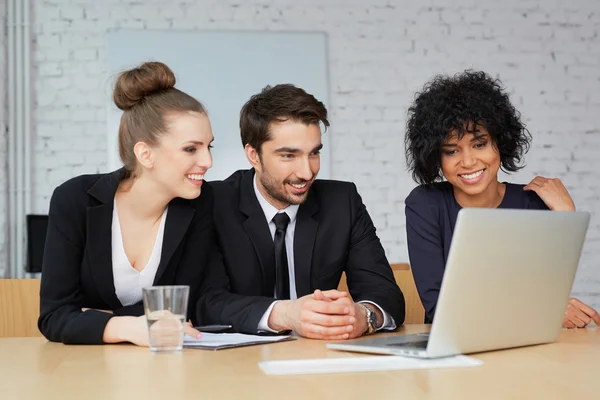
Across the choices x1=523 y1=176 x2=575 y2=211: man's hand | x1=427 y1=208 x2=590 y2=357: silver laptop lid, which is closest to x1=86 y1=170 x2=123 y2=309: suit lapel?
x1=427 y1=208 x2=590 y2=357: silver laptop lid

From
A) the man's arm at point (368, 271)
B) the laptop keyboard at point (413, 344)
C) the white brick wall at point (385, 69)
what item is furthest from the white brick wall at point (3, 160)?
the laptop keyboard at point (413, 344)

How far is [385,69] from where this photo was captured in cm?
507

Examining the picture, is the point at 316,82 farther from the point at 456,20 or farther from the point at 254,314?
the point at 254,314

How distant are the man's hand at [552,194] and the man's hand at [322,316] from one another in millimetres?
831

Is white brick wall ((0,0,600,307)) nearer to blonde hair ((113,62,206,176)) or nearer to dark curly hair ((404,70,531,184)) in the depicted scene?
dark curly hair ((404,70,531,184))

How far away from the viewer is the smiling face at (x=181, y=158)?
2004 mm

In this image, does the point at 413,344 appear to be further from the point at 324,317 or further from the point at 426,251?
the point at 426,251

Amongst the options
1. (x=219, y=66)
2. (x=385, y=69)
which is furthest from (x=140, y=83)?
(x=385, y=69)

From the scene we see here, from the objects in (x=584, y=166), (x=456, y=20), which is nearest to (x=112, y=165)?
(x=456, y=20)

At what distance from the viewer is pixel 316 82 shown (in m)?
4.95

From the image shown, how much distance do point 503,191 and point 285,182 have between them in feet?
2.20

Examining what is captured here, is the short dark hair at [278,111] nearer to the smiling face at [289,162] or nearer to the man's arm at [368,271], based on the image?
the smiling face at [289,162]

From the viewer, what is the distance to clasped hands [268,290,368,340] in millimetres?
1690

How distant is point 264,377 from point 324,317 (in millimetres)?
522
